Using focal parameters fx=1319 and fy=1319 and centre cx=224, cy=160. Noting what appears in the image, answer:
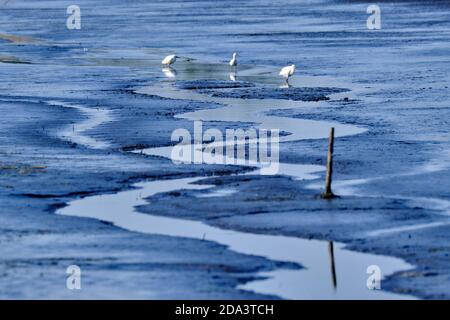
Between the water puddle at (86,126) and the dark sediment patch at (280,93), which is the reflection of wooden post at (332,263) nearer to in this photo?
the water puddle at (86,126)

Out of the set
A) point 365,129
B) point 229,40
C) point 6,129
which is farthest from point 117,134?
point 229,40

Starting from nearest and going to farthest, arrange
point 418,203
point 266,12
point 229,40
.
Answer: point 418,203
point 229,40
point 266,12

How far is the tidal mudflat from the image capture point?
2025cm

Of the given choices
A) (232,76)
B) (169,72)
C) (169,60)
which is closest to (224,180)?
(232,76)

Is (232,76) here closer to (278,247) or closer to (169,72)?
(169,72)

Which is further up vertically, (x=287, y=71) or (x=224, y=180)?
(x=287, y=71)

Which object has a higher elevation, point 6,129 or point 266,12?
point 266,12

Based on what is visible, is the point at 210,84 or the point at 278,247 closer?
the point at 278,247

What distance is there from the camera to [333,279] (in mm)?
20031

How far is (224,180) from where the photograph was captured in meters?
27.9

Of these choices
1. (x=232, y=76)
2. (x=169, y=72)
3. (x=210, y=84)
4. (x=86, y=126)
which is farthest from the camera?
(x=169, y=72)

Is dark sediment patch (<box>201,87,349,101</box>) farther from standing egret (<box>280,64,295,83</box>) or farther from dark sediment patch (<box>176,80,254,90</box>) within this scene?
standing egret (<box>280,64,295,83</box>)

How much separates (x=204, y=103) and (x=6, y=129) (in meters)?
8.31
